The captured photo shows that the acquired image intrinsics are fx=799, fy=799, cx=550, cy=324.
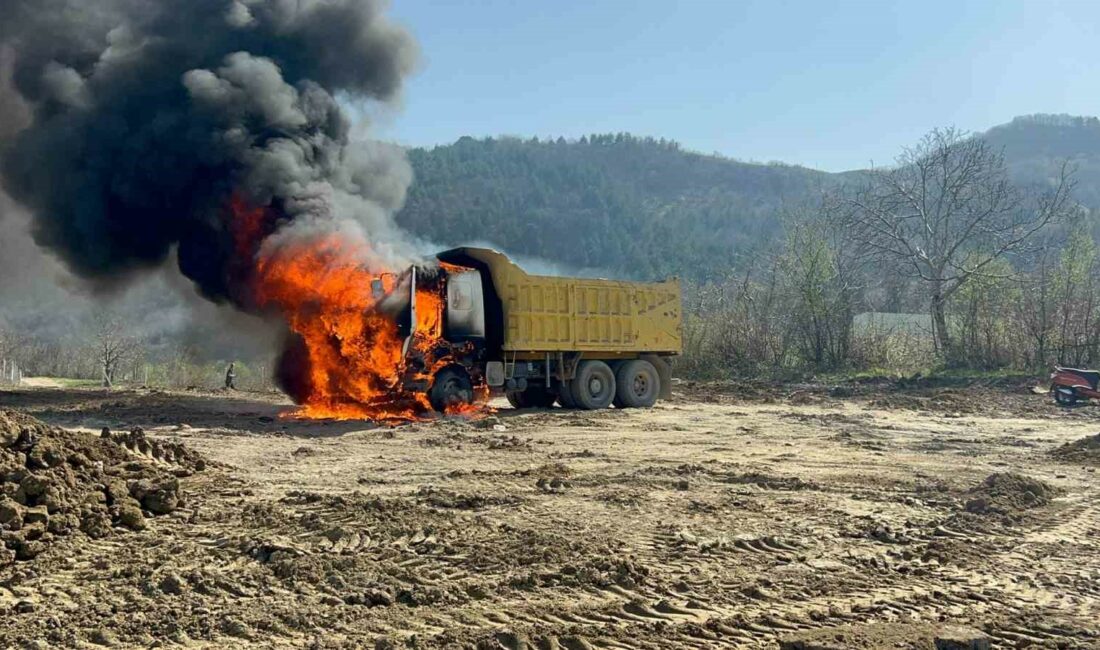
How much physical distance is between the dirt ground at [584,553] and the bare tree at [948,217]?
19.4 m

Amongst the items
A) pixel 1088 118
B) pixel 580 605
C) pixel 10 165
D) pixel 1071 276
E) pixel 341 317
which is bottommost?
pixel 580 605

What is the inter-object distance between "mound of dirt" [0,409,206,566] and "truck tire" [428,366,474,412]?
717 cm

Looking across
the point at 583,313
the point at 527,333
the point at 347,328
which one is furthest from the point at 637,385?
the point at 347,328

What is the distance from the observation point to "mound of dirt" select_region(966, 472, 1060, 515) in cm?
730

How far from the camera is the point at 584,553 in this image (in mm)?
5676

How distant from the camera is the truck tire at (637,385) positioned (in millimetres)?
18141

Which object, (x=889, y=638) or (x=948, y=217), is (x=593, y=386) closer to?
(x=889, y=638)

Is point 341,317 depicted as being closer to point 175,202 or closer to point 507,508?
point 175,202

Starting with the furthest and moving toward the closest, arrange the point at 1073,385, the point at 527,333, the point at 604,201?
the point at 604,201, the point at 1073,385, the point at 527,333

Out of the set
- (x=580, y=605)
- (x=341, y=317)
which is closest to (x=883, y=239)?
(x=341, y=317)

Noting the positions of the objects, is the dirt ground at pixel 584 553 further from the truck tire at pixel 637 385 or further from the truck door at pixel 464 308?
A: the truck tire at pixel 637 385

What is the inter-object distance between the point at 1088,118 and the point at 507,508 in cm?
17983

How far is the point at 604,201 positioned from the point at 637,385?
90.9 m

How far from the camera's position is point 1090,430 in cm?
1396
